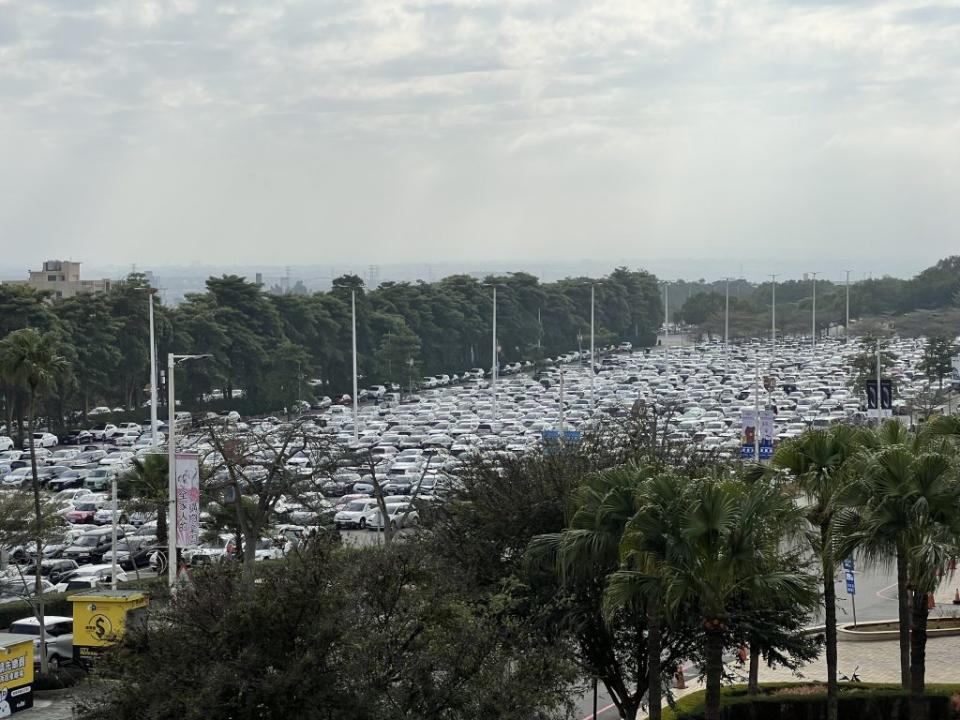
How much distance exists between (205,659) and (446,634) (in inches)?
114

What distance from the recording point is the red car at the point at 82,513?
174ft

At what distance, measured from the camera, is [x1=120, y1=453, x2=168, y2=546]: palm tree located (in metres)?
36.0

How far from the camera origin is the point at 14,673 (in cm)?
2539

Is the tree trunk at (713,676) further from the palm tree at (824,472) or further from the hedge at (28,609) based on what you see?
the hedge at (28,609)

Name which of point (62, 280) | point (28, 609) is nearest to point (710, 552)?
point (28, 609)

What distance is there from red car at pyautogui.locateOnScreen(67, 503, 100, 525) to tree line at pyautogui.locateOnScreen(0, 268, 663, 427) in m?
7.26

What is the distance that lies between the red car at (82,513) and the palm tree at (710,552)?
39390 mm

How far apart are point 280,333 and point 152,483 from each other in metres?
64.3

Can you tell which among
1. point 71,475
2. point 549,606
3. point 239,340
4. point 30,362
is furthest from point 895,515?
point 239,340

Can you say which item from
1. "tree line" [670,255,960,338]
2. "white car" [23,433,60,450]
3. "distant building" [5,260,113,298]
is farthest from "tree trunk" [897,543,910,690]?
"tree line" [670,255,960,338]

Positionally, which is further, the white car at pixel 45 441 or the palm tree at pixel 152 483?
the white car at pixel 45 441

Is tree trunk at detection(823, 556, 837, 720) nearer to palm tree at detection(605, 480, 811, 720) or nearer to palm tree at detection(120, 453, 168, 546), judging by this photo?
palm tree at detection(605, 480, 811, 720)

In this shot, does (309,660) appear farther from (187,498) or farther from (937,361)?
(937,361)

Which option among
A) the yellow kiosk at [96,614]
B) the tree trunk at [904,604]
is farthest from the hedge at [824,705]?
the yellow kiosk at [96,614]
